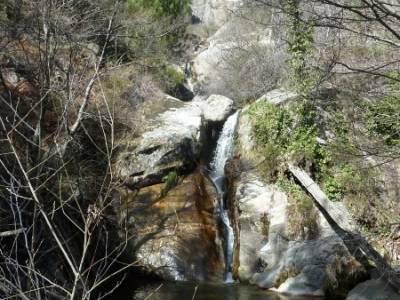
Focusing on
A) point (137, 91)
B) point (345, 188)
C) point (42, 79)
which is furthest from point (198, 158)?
point (42, 79)

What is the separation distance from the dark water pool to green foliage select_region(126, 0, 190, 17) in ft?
39.8

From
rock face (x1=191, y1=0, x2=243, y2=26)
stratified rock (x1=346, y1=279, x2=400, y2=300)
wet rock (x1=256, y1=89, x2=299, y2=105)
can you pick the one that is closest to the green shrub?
wet rock (x1=256, y1=89, x2=299, y2=105)

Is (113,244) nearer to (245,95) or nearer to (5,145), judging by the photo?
(5,145)

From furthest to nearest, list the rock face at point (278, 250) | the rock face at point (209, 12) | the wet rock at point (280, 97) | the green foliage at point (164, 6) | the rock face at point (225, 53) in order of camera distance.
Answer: the rock face at point (209, 12) < the rock face at point (225, 53) < the green foliage at point (164, 6) < the wet rock at point (280, 97) < the rock face at point (278, 250)

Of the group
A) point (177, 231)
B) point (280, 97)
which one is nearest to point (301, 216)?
point (177, 231)

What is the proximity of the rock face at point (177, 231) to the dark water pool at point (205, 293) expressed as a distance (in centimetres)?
50

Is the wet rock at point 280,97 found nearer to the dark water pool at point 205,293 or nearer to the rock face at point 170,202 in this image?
the rock face at point 170,202

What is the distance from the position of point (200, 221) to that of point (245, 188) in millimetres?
1538

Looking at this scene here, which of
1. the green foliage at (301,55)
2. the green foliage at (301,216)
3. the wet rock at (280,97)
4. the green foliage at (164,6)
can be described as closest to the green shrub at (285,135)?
the wet rock at (280,97)

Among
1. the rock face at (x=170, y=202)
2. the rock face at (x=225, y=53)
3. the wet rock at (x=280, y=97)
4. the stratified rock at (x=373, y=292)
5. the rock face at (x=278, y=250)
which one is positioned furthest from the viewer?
the rock face at (x=225, y=53)

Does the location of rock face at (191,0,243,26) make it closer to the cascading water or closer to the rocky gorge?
the cascading water

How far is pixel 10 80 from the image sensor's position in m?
12.0

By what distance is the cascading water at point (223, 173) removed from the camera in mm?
11984

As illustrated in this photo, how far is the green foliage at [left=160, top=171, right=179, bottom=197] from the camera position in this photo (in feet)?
41.8
